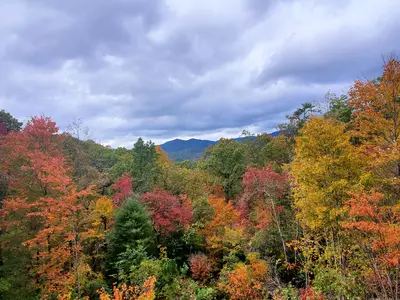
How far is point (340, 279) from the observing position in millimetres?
9734

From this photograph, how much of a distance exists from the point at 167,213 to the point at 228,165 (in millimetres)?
14698

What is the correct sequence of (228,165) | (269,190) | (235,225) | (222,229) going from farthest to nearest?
(228,165)
(235,225)
(222,229)
(269,190)

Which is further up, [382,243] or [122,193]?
[122,193]

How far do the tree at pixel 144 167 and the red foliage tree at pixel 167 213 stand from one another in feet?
20.0

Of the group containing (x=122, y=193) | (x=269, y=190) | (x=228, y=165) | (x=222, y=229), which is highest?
(x=228, y=165)

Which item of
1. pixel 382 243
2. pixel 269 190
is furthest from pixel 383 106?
pixel 269 190

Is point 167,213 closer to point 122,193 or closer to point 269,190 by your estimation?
point 122,193

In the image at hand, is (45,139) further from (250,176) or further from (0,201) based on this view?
(250,176)

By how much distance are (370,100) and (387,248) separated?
890 centimetres

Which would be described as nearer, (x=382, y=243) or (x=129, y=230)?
(x=382, y=243)

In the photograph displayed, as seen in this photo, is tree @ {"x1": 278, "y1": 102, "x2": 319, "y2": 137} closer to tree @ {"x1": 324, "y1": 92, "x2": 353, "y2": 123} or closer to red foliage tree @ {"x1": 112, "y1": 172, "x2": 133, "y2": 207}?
→ tree @ {"x1": 324, "y1": 92, "x2": 353, "y2": 123}

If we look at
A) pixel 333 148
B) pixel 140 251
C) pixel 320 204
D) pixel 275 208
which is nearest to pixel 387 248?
pixel 320 204

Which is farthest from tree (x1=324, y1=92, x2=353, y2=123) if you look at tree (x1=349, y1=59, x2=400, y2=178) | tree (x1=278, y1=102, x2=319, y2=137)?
tree (x1=349, y1=59, x2=400, y2=178)

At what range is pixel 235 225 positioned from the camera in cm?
2138
